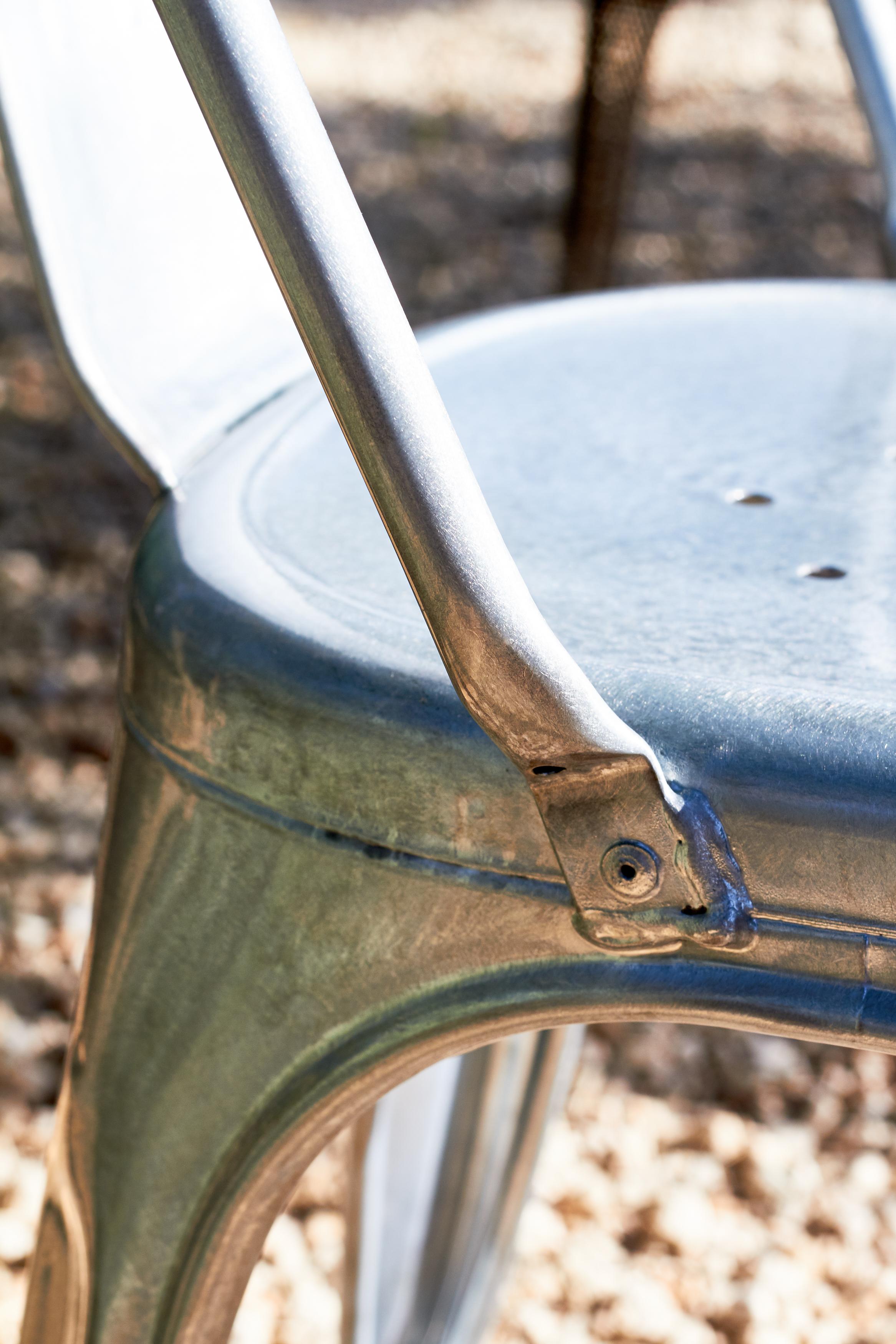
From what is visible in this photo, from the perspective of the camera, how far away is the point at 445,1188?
0.99m

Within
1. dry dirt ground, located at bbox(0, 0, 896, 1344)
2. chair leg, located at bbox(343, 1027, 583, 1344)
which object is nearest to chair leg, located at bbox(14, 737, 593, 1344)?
chair leg, located at bbox(343, 1027, 583, 1344)

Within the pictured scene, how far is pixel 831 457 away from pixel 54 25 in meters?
0.39

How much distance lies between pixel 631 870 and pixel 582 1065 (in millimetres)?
1069

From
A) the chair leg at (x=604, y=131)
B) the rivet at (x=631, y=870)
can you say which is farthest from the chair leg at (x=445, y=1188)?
the chair leg at (x=604, y=131)

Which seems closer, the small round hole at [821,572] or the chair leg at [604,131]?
the small round hole at [821,572]

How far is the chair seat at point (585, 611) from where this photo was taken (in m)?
0.35

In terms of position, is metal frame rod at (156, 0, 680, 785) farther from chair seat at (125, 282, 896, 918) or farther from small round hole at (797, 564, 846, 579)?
small round hole at (797, 564, 846, 579)

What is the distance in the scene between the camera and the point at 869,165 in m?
4.30

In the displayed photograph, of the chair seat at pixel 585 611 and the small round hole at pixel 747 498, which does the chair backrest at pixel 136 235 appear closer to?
the chair seat at pixel 585 611

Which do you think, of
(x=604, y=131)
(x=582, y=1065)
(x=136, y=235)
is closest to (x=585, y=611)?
(x=136, y=235)

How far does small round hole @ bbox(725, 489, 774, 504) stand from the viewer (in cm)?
52

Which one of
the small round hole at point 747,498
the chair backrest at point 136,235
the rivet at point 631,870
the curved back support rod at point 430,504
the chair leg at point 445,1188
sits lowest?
the chair leg at point 445,1188

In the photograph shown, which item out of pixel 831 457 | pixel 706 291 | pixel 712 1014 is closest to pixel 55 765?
pixel 706 291

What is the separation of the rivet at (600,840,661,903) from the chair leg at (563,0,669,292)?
2.14 m
